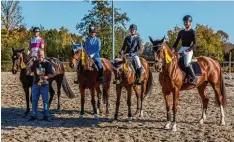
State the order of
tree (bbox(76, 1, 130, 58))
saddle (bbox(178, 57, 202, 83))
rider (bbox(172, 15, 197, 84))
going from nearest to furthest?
rider (bbox(172, 15, 197, 84)), saddle (bbox(178, 57, 202, 83)), tree (bbox(76, 1, 130, 58))

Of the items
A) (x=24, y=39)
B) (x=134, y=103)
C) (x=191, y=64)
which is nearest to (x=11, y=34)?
(x=24, y=39)

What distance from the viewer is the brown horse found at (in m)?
7.50

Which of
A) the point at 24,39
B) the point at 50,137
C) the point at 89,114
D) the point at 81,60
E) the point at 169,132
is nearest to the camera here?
the point at 50,137

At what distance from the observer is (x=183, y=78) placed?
811 centimetres

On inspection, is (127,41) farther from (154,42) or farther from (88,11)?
(88,11)

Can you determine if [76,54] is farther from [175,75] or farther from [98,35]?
[98,35]

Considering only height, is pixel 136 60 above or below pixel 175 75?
above

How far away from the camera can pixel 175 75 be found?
311 inches

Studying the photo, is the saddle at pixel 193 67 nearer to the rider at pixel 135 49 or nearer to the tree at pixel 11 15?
the rider at pixel 135 49

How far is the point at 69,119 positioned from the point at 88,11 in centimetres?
2758

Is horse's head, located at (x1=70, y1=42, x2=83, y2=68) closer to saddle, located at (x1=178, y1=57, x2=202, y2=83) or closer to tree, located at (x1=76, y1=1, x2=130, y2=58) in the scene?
saddle, located at (x1=178, y1=57, x2=202, y2=83)

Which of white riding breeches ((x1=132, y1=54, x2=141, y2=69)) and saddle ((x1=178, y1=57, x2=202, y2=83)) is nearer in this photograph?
saddle ((x1=178, y1=57, x2=202, y2=83))

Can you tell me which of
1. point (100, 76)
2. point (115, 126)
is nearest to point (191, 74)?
point (115, 126)

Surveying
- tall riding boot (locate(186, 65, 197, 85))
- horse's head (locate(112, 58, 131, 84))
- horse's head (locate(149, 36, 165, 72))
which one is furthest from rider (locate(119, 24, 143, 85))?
horse's head (locate(149, 36, 165, 72))
